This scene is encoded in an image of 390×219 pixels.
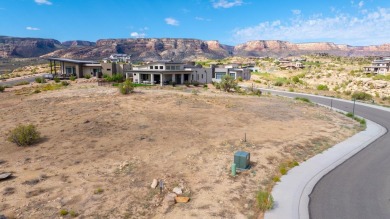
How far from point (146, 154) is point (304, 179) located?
10214 millimetres

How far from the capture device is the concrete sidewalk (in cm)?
1246

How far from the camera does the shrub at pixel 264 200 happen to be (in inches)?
495

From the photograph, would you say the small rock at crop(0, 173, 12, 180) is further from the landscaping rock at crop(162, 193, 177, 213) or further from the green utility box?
the green utility box

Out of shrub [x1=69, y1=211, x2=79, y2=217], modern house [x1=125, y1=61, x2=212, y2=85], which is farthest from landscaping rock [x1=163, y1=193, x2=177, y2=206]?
modern house [x1=125, y1=61, x2=212, y2=85]

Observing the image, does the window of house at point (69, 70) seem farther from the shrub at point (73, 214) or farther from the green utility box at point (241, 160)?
the shrub at point (73, 214)

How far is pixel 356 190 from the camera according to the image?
14406mm

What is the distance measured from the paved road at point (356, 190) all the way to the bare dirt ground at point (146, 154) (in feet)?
9.13

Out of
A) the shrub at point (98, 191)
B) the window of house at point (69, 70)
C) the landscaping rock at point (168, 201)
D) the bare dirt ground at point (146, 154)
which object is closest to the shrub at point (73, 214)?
the bare dirt ground at point (146, 154)

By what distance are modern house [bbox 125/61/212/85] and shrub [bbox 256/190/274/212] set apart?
2017 inches

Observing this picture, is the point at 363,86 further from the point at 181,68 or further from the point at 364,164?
the point at 364,164

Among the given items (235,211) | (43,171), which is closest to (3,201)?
(43,171)

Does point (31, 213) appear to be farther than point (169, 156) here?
No

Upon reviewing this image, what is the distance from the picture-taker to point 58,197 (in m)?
13.3

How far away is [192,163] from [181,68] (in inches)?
2046
